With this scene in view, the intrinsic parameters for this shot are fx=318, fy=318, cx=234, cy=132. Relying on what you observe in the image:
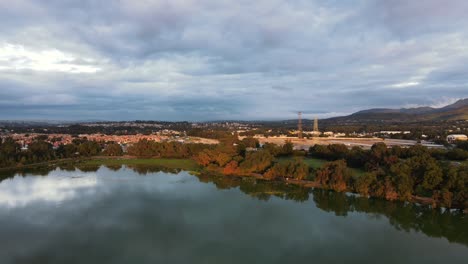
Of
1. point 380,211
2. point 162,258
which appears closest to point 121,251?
point 162,258

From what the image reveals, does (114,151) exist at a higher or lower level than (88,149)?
lower

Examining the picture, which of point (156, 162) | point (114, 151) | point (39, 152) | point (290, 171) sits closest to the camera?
point (290, 171)

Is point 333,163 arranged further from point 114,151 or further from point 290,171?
point 114,151

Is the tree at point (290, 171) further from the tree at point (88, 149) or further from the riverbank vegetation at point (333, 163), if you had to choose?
the tree at point (88, 149)

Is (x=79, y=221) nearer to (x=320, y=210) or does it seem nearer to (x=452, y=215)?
(x=320, y=210)

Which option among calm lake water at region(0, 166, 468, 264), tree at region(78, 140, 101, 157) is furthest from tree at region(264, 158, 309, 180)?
tree at region(78, 140, 101, 157)

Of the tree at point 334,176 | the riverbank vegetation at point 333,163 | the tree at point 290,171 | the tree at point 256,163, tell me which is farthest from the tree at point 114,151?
the tree at point 334,176

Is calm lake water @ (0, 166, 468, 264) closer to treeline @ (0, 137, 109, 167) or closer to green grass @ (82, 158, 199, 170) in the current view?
green grass @ (82, 158, 199, 170)

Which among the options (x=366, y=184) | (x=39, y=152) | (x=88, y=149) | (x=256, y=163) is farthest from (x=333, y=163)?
(x=39, y=152)

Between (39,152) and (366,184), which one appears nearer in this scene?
(366,184)
